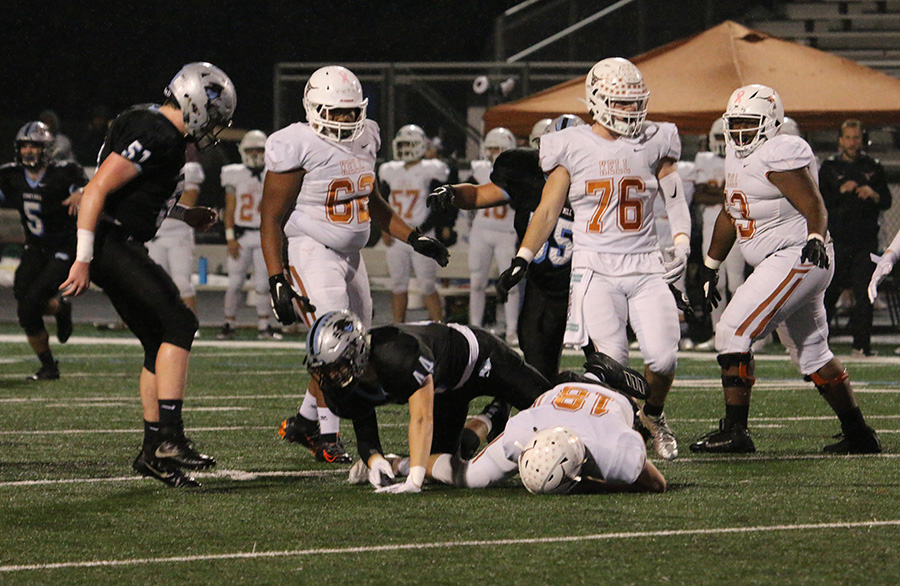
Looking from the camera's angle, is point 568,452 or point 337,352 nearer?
point 568,452

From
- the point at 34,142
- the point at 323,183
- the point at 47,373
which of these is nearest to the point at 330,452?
the point at 323,183

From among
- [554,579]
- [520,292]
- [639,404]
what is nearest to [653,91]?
[520,292]

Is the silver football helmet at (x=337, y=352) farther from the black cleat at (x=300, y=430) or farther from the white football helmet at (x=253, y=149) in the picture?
the white football helmet at (x=253, y=149)

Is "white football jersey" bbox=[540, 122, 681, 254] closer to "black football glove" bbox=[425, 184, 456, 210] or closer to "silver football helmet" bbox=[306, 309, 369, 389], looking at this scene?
"black football glove" bbox=[425, 184, 456, 210]

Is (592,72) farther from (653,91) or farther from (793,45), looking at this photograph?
(793,45)

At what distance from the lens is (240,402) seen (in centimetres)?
859

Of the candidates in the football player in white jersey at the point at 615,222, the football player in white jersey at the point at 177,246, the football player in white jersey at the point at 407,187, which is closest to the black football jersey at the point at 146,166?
the football player in white jersey at the point at 615,222

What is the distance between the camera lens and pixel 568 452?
500cm

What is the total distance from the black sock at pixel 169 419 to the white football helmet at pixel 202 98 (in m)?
1.01

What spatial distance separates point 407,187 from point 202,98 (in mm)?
8236

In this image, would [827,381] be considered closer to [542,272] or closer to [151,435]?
[542,272]

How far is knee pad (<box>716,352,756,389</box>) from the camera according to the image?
21.3ft

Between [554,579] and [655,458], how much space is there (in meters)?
2.44

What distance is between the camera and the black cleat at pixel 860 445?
638 centimetres
